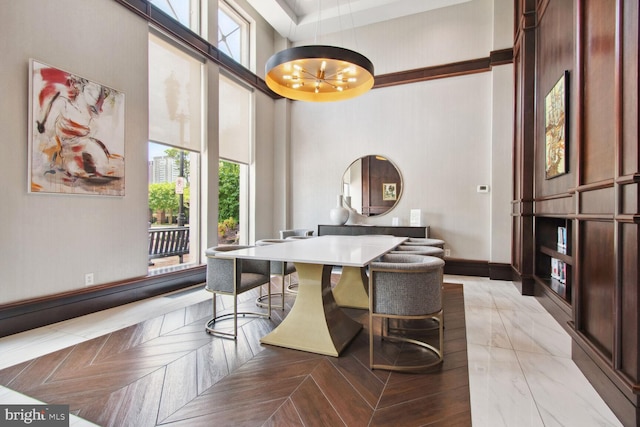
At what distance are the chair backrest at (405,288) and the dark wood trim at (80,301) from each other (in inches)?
115

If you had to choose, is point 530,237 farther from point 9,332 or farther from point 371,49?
point 9,332

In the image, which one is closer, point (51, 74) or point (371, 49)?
point (51, 74)

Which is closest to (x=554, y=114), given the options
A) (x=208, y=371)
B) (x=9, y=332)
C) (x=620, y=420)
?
(x=620, y=420)

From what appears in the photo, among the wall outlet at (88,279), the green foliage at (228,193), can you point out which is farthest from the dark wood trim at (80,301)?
the green foliage at (228,193)

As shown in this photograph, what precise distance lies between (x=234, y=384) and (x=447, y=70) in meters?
5.50

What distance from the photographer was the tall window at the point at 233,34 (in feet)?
17.9

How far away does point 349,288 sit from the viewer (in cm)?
366

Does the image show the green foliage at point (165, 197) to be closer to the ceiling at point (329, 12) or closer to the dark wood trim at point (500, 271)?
the ceiling at point (329, 12)

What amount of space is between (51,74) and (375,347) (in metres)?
3.74

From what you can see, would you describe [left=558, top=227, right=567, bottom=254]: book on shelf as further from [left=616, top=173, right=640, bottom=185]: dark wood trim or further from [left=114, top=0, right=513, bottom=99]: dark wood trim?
[left=114, top=0, right=513, bottom=99]: dark wood trim

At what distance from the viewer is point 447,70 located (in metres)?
5.47

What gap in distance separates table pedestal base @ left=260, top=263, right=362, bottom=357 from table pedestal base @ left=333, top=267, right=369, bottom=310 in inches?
32.8

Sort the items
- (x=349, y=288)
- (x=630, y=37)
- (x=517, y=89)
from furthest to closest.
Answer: (x=517, y=89) → (x=349, y=288) → (x=630, y=37)

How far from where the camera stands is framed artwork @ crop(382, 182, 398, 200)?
5.88 meters
